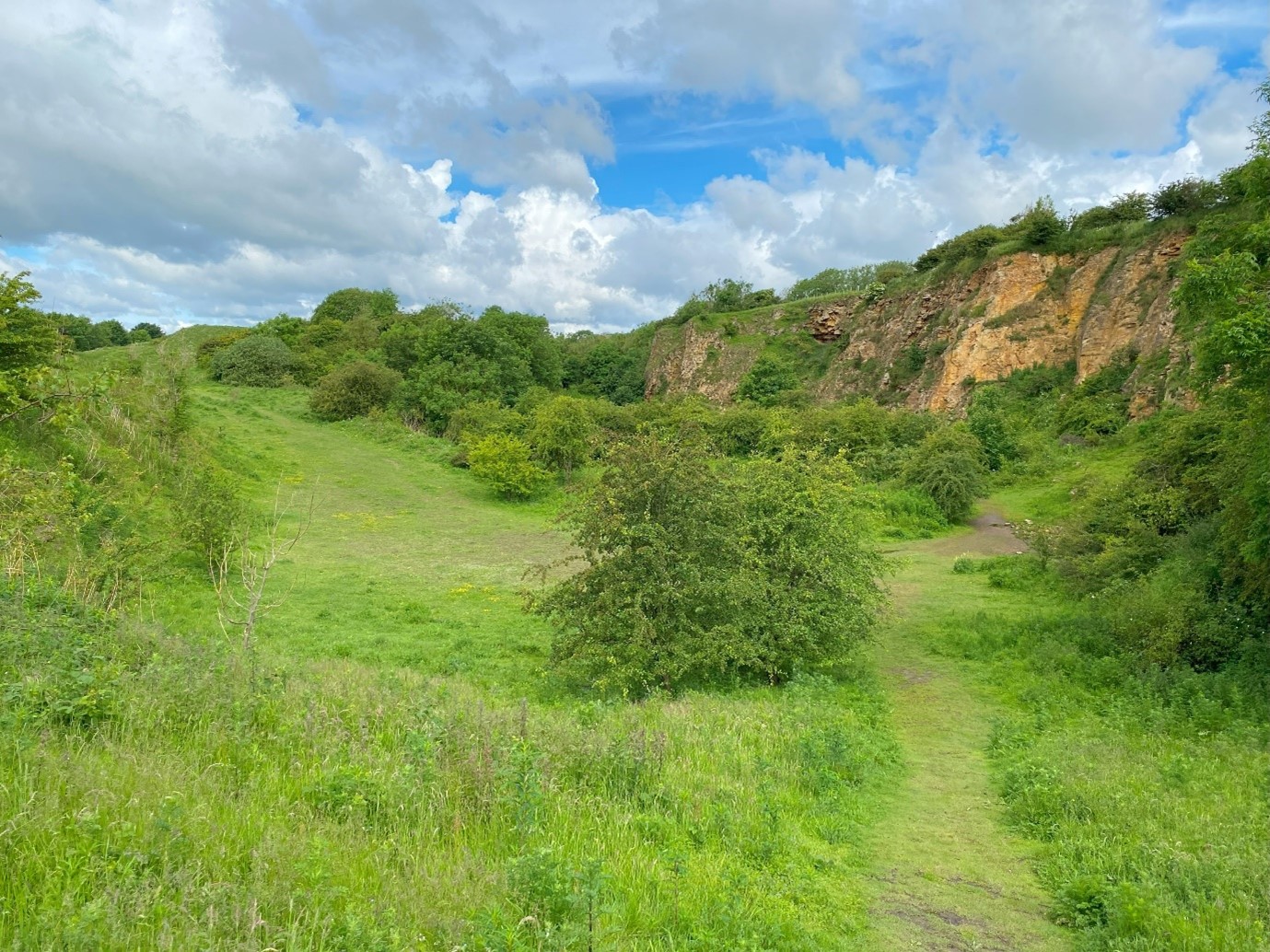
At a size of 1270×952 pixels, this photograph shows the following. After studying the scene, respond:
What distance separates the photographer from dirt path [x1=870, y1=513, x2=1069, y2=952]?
504 cm

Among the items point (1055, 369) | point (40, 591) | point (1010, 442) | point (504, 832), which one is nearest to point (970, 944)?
point (504, 832)

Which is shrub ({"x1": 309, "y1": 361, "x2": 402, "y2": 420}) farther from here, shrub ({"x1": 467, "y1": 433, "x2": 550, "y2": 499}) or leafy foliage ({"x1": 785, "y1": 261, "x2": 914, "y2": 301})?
leafy foliage ({"x1": 785, "y1": 261, "x2": 914, "y2": 301})

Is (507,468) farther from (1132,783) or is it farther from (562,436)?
(1132,783)

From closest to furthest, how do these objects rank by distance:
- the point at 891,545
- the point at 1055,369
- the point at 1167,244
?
the point at 891,545
the point at 1167,244
the point at 1055,369

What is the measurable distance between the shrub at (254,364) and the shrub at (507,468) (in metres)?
29.8

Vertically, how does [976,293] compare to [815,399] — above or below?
above

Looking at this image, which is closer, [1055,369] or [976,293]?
[1055,369]

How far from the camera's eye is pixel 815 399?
184 feet

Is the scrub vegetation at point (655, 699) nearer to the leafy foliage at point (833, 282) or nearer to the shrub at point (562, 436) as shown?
the shrub at point (562, 436)

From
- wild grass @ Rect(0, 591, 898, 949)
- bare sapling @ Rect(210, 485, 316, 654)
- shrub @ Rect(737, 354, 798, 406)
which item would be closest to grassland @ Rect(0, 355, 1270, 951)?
wild grass @ Rect(0, 591, 898, 949)

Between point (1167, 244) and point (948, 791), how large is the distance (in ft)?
135

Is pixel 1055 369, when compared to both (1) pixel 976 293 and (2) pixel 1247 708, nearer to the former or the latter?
(1) pixel 976 293

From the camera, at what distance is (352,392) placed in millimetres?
47750

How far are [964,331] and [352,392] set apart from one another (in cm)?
3796
